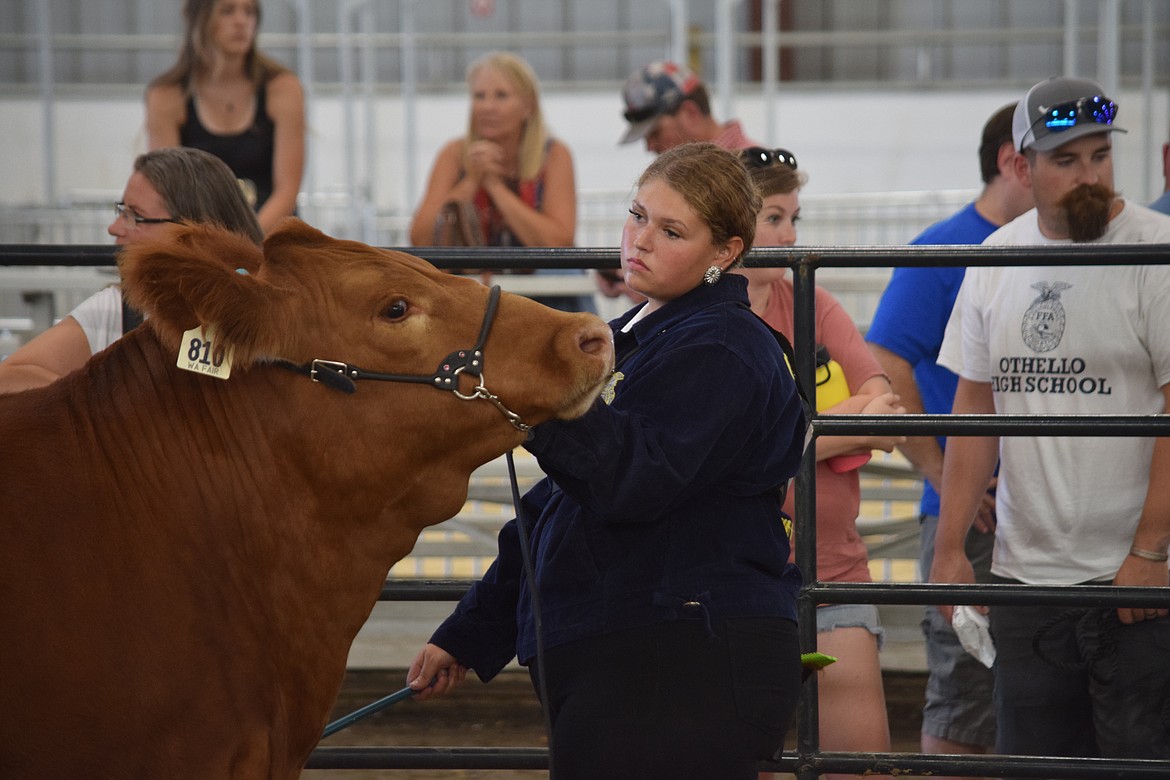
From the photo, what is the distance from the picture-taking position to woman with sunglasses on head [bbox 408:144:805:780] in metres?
2.02

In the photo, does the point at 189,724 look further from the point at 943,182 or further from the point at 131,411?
the point at 943,182

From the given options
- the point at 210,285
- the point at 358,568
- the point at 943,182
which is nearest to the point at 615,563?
the point at 358,568

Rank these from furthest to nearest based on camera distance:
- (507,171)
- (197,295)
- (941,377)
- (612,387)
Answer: (507,171)
(941,377)
(612,387)
(197,295)

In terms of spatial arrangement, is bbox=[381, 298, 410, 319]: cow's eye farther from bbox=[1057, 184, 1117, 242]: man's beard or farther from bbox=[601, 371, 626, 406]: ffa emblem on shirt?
bbox=[1057, 184, 1117, 242]: man's beard

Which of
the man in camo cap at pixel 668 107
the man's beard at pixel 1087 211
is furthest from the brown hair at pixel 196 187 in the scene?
the man's beard at pixel 1087 211

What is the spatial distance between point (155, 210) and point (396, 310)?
3.92ft

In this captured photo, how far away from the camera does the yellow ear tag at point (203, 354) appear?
6.54ft

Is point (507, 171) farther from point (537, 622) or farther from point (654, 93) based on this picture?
point (537, 622)

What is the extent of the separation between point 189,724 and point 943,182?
10770 millimetres

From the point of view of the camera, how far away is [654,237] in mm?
2170

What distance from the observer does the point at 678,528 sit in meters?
2.12

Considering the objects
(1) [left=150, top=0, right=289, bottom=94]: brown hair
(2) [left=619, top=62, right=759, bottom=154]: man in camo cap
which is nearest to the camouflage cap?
(2) [left=619, top=62, right=759, bottom=154]: man in camo cap

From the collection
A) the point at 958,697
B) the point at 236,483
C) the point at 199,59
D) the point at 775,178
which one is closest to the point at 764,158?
the point at 775,178

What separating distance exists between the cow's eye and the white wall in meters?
9.80
